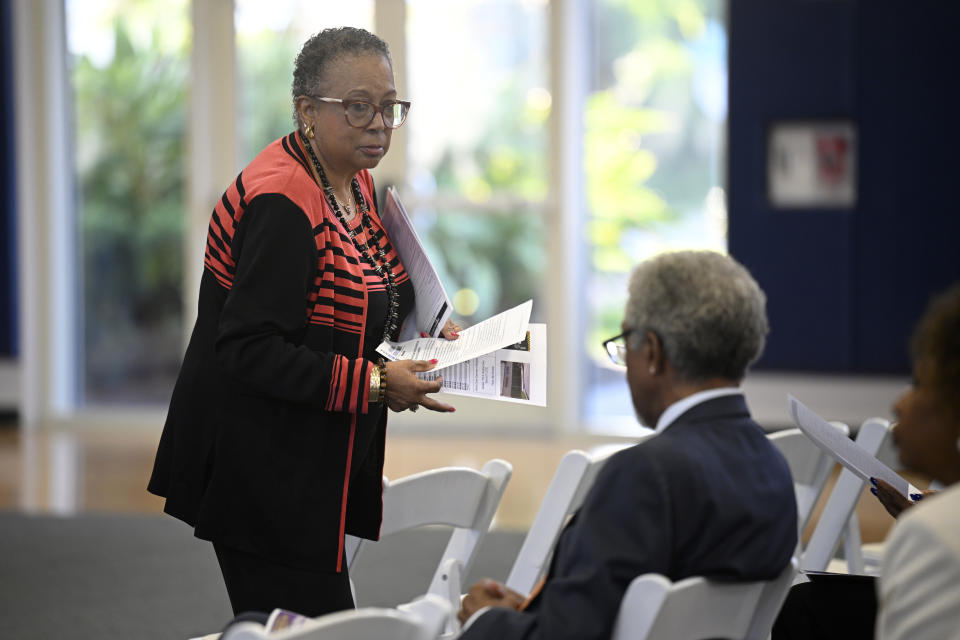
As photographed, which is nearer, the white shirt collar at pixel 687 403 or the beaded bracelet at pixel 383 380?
the white shirt collar at pixel 687 403

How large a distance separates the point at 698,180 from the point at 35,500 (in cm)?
418

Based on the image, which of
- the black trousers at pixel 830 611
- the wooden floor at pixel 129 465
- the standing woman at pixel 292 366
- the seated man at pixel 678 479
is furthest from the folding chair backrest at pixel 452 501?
the wooden floor at pixel 129 465

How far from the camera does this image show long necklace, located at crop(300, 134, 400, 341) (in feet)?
6.41

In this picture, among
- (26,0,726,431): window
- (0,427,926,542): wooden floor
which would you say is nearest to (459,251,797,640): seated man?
(0,427,926,542): wooden floor

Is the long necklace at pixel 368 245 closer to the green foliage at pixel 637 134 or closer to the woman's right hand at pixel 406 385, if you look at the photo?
the woman's right hand at pixel 406 385

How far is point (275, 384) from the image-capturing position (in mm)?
1771

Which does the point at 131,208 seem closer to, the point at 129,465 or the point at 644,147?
the point at 129,465

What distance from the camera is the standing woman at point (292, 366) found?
1.77 meters

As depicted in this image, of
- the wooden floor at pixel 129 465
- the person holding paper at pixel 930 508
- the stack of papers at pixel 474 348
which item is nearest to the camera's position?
the person holding paper at pixel 930 508

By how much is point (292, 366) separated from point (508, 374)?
0.39 meters

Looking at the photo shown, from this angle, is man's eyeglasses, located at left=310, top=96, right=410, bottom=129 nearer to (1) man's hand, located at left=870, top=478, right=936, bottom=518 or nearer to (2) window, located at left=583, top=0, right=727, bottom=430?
(1) man's hand, located at left=870, top=478, right=936, bottom=518

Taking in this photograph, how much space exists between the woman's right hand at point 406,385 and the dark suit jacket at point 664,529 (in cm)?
44

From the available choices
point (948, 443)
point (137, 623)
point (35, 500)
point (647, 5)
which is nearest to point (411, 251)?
point (948, 443)

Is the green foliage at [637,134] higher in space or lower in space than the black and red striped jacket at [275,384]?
higher
